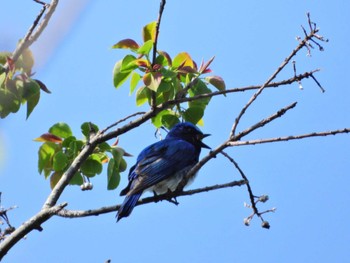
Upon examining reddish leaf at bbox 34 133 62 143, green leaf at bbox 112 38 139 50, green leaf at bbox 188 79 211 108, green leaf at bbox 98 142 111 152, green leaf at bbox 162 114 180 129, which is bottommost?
green leaf at bbox 98 142 111 152

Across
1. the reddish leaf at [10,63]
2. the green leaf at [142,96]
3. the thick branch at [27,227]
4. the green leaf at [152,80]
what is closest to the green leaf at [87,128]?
the green leaf at [142,96]

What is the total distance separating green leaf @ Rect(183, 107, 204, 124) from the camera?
5.59 metres

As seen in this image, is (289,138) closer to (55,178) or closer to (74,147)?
(74,147)

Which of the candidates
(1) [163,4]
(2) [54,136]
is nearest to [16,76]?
(2) [54,136]

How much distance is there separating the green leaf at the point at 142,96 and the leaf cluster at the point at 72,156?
1.41 feet

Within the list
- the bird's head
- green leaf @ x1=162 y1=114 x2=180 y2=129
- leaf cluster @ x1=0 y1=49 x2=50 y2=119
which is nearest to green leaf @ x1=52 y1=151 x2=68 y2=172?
leaf cluster @ x1=0 y1=49 x2=50 y2=119

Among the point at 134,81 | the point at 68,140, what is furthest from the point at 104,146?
the point at 134,81

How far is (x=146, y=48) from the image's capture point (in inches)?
204

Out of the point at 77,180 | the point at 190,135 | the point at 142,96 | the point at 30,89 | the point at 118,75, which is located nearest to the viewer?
the point at 30,89

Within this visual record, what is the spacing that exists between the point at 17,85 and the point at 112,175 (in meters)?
1.08

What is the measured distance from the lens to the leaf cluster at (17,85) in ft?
16.0

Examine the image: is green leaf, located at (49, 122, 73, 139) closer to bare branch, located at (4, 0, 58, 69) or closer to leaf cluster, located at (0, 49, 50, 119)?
leaf cluster, located at (0, 49, 50, 119)

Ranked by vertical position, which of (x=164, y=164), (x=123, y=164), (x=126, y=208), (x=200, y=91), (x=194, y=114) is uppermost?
(x=200, y=91)

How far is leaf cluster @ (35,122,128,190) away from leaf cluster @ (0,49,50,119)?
494 mm
